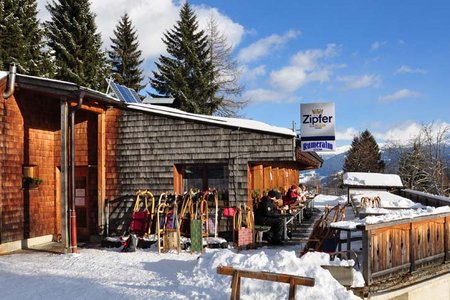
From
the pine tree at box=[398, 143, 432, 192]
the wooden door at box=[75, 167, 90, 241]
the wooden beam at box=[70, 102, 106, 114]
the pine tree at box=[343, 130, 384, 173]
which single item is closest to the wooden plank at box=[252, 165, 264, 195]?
the wooden beam at box=[70, 102, 106, 114]

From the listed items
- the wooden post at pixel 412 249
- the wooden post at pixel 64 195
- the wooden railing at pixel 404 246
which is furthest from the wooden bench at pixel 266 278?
the wooden post at pixel 64 195

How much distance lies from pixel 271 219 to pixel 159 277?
459 centimetres

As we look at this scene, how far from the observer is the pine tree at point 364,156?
175ft

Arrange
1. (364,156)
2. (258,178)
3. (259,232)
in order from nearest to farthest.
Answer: (259,232), (258,178), (364,156)

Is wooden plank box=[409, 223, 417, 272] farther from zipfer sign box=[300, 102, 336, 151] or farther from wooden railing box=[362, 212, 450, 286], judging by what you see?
zipfer sign box=[300, 102, 336, 151]

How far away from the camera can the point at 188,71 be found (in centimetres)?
3759

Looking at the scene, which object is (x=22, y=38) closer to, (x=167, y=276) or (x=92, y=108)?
(x=92, y=108)

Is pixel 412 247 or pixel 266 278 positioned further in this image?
pixel 412 247

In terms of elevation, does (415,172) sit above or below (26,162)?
below

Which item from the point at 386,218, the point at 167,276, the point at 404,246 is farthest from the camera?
the point at 167,276

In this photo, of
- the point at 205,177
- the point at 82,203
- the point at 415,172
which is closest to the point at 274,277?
the point at 205,177

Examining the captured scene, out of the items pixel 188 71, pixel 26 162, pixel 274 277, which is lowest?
pixel 274 277

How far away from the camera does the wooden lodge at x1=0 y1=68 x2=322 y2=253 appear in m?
11.7

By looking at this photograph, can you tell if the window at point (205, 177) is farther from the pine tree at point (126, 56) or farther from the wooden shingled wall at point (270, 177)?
the pine tree at point (126, 56)
